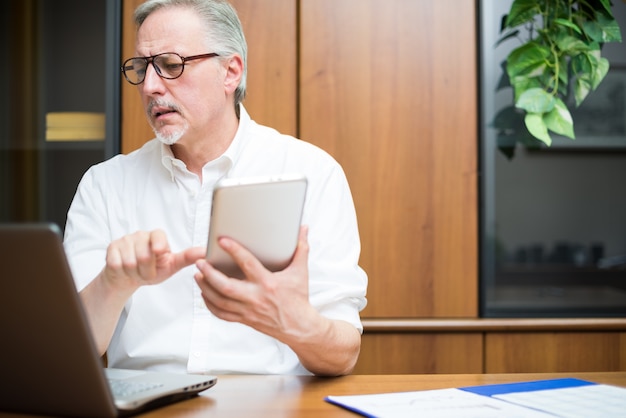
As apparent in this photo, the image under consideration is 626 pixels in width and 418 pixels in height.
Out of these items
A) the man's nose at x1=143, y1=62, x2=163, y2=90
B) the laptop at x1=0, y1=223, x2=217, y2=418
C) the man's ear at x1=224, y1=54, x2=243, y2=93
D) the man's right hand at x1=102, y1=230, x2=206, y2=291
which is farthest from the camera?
the man's ear at x1=224, y1=54, x2=243, y2=93

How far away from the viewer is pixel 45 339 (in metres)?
0.83

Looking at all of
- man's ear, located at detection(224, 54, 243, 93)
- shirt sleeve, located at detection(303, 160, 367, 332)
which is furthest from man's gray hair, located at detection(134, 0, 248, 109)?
shirt sleeve, located at detection(303, 160, 367, 332)

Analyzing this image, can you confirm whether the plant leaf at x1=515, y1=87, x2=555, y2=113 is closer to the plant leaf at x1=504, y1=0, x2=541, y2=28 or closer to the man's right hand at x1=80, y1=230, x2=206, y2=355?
the plant leaf at x1=504, y1=0, x2=541, y2=28

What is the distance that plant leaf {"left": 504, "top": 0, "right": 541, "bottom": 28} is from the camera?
7.87 feet

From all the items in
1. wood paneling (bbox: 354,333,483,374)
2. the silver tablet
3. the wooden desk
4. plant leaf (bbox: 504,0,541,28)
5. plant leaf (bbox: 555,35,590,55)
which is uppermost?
plant leaf (bbox: 504,0,541,28)

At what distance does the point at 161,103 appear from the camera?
1.63 meters

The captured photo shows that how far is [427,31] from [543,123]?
0.49m

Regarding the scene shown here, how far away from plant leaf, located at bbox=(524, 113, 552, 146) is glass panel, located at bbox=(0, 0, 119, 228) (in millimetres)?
1372

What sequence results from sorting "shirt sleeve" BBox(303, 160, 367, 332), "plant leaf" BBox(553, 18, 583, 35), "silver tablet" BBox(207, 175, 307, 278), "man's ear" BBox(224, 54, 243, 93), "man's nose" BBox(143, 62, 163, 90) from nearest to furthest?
"silver tablet" BBox(207, 175, 307, 278)
"shirt sleeve" BBox(303, 160, 367, 332)
"man's nose" BBox(143, 62, 163, 90)
"man's ear" BBox(224, 54, 243, 93)
"plant leaf" BBox(553, 18, 583, 35)

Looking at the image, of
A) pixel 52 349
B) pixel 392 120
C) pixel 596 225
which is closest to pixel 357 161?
pixel 392 120

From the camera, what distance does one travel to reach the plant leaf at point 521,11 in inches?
94.4

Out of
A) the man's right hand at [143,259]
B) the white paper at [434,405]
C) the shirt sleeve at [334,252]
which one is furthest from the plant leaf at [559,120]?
the man's right hand at [143,259]

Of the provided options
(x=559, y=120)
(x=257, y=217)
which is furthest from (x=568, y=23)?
(x=257, y=217)

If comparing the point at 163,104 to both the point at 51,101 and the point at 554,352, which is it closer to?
the point at 51,101
